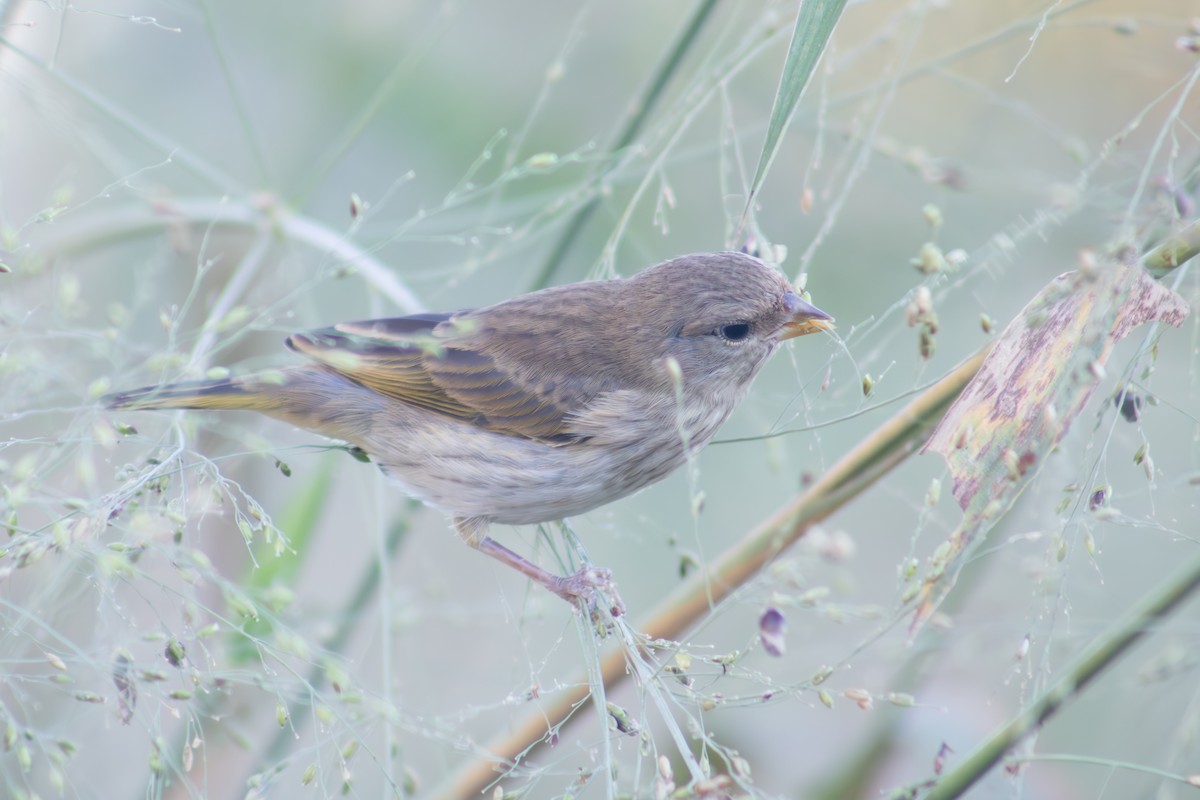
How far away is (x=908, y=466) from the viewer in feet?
15.0

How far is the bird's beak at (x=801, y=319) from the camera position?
293 centimetres

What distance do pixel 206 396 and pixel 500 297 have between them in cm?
222

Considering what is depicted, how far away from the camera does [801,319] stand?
300 cm

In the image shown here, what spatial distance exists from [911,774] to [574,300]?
1.65 meters

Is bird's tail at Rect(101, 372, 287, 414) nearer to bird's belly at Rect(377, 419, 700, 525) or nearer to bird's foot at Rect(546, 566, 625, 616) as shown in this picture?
bird's belly at Rect(377, 419, 700, 525)

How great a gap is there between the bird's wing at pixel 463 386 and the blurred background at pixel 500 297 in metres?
0.23

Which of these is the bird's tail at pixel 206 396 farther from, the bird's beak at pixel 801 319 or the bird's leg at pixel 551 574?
the bird's beak at pixel 801 319

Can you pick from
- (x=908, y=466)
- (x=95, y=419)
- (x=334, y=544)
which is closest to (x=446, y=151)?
(x=334, y=544)

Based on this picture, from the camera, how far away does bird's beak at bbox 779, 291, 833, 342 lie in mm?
2934

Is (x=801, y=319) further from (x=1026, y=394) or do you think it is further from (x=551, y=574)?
(x=1026, y=394)

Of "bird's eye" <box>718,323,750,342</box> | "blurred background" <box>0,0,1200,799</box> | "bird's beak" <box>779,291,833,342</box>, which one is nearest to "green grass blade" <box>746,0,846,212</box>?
"blurred background" <box>0,0,1200,799</box>

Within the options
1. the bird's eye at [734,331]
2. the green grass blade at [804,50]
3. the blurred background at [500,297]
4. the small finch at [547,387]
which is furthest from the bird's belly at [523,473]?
the green grass blade at [804,50]

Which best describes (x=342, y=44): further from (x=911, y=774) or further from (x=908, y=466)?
(x=911, y=774)

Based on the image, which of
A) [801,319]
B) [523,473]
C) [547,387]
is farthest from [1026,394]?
[547,387]
